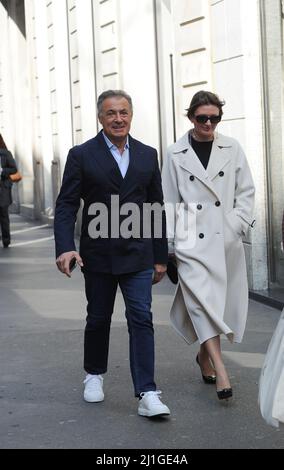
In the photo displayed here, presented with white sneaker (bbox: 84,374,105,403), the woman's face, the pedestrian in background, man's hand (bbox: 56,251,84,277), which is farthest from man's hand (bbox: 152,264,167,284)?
the pedestrian in background

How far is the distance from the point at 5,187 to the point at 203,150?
10308mm

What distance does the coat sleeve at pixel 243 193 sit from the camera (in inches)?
260

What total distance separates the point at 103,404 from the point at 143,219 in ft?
3.61

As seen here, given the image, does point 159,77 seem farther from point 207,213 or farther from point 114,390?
point 114,390

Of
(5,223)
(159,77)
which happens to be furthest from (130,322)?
(5,223)

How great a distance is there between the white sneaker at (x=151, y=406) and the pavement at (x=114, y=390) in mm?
53

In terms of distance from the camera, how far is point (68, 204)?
6.27 m

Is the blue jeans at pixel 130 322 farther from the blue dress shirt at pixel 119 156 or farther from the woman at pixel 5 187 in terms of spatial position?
the woman at pixel 5 187

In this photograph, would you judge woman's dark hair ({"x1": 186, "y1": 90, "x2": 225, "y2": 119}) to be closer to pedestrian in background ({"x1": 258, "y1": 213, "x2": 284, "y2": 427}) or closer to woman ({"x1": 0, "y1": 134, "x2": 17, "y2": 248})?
pedestrian in background ({"x1": 258, "y1": 213, "x2": 284, "y2": 427})

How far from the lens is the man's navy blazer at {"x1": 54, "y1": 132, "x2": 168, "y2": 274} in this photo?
6.15 metres

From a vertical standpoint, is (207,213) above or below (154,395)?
above

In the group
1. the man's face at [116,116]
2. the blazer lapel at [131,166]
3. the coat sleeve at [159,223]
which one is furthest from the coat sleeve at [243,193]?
the man's face at [116,116]

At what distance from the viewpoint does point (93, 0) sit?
1711 centimetres

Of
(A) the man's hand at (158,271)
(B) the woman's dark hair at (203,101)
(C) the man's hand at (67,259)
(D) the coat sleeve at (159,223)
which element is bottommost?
(A) the man's hand at (158,271)
